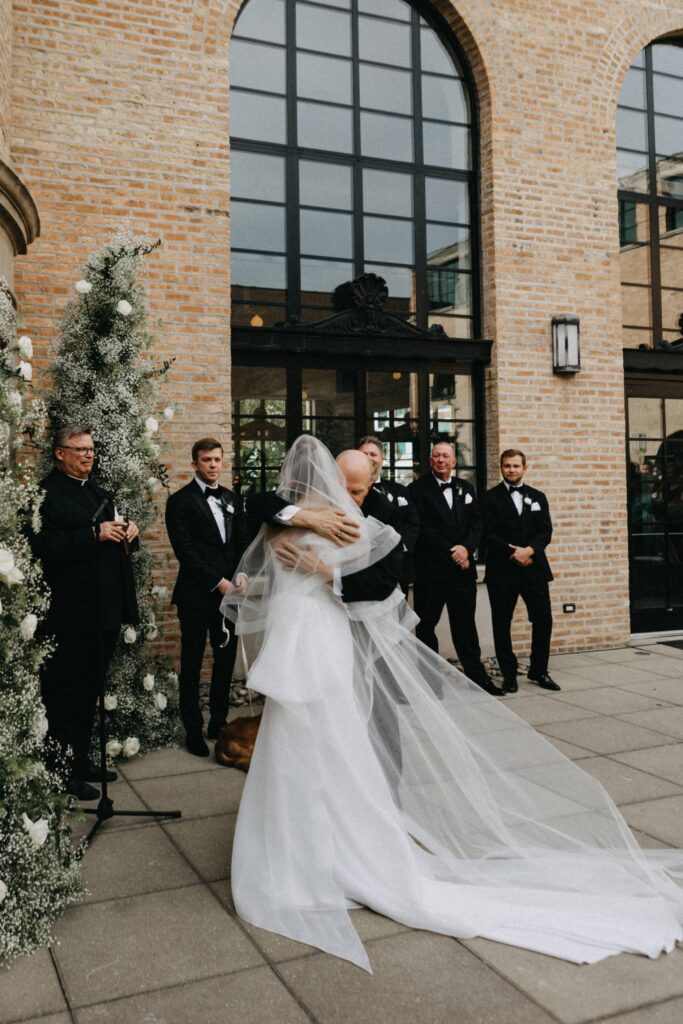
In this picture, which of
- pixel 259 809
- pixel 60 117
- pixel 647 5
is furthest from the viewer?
pixel 647 5

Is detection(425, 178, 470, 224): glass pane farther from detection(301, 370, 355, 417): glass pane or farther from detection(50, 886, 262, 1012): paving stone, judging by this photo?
detection(50, 886, 262, 1012): paving stone

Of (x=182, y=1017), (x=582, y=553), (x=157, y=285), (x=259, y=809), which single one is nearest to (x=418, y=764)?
(x=259, y=809)

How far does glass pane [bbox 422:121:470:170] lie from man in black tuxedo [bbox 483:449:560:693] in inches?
127

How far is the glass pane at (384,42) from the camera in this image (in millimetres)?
8453

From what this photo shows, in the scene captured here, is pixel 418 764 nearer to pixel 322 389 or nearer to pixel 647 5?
pixel 322 389

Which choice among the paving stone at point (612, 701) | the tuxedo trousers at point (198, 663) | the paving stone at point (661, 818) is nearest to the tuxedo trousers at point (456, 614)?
the paving stone at point (612, 701)

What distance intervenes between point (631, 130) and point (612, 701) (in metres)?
6.39

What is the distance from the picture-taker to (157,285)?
723cm

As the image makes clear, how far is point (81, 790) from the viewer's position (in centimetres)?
492

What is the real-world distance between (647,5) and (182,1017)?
10320 millimetres

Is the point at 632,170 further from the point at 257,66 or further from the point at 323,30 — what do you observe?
the point at 257,66

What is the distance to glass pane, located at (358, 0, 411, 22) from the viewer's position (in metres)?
8.47

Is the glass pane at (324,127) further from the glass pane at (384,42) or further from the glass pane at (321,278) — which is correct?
the glass pane at (321,278)

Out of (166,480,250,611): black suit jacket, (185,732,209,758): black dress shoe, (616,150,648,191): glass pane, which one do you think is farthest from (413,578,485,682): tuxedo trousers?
(616,150,648,191): glass pane
